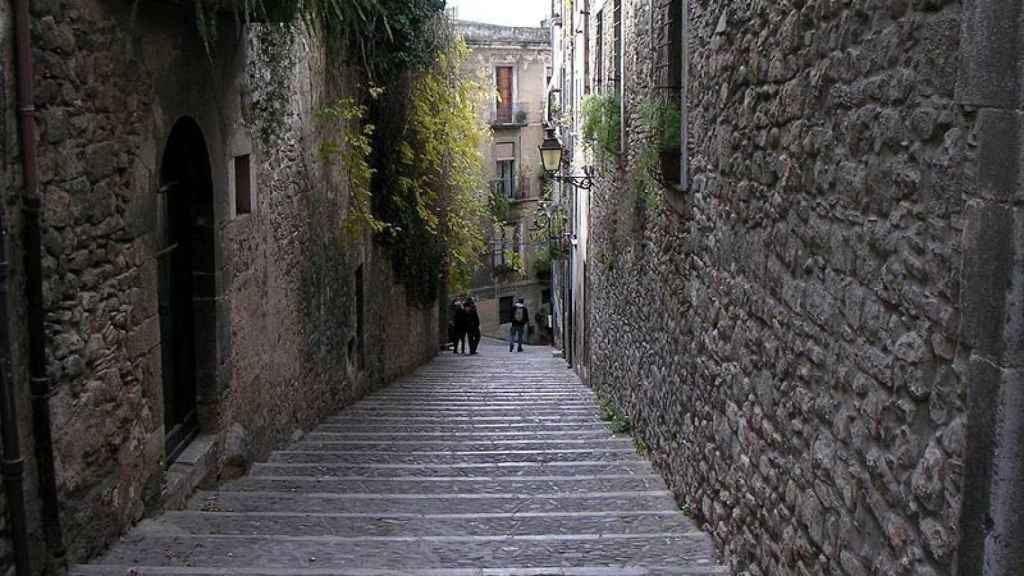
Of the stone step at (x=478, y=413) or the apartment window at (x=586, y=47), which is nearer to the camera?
the stone step at (x=478, y=413)

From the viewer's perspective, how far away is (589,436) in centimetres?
930

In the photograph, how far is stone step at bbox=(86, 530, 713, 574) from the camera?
502 cm

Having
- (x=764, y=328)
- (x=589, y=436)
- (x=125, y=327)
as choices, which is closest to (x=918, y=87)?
(x=764, y=328)

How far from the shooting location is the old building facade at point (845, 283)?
242 centimetres

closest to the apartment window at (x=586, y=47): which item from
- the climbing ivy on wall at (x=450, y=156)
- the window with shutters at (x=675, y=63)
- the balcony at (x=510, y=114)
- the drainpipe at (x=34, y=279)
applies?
the climbing ivy on wall at (x=450, y=156)

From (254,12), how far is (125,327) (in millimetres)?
1878

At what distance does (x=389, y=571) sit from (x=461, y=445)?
406 centimetres

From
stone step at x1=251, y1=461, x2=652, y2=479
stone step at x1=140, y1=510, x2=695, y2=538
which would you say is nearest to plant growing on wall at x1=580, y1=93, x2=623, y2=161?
stone step at x1=251, y1=461, x2=652, y2=479

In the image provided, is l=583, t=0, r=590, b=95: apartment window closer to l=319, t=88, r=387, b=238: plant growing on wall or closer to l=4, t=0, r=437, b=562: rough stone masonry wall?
l=319, t=88, r=387, b=238: plant growing on wall

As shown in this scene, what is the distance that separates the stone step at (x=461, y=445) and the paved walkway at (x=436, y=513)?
0.01 meters

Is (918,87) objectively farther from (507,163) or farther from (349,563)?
(507,163)

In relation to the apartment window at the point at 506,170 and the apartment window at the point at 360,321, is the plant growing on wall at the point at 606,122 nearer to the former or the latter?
the apartment window at the point at 360,321

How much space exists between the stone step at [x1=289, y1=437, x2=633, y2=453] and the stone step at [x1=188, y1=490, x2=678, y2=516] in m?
1.80

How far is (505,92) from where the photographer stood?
3369 centimetres
